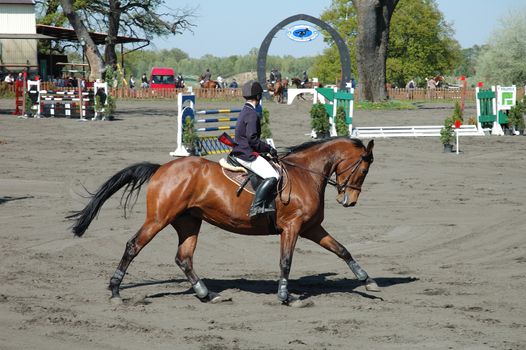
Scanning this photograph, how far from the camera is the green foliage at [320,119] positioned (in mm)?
27094

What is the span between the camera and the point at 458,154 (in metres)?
24.0

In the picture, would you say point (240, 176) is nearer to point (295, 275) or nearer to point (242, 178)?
point (242, 178)

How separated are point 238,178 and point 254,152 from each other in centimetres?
33

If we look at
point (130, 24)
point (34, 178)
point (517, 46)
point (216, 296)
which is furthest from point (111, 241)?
point (517, 46)

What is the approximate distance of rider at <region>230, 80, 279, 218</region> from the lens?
9.01 meters

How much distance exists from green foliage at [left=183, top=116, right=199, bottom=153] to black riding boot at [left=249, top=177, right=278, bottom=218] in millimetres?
14155

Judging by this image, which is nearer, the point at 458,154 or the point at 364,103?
the point at 458,154

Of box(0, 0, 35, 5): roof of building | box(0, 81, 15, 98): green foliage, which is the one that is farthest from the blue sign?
box(0, 0, 35, 5): roof of building

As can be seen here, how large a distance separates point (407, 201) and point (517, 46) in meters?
49.0

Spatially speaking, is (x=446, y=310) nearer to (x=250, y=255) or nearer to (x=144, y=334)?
(x=144, y=334)

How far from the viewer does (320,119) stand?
27.1m

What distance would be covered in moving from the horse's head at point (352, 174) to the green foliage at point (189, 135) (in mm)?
13810

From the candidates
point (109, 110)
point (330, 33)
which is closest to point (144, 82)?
point (330, 33)

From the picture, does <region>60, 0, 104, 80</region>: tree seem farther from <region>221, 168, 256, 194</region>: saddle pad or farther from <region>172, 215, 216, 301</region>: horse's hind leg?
<region>221, 168, 256, 194</region>: saddle pad
